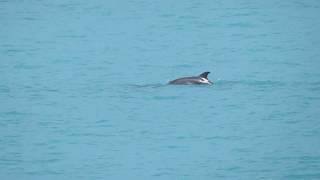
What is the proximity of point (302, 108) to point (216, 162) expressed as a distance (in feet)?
20.6

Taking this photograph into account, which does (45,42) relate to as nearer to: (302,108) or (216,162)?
(302,108)

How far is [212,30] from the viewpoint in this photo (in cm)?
5878

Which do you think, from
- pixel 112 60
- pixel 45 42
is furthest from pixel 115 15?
pixel 112 60

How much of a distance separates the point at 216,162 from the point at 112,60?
17.5 metres

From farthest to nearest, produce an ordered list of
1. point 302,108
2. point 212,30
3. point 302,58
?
point 212,30 → point 302,58 → point 302,108

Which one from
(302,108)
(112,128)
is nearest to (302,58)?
(302,108)

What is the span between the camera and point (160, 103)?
35.3 metres

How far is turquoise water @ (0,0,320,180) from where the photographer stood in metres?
28.7

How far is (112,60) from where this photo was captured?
46.0 metres

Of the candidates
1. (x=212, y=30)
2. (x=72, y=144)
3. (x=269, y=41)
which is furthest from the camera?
(x=212, y=30)

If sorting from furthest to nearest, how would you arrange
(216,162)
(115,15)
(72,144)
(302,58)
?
(115,15), (302,58), (72,144), (216,162)

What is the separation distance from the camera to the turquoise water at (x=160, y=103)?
28.7 m

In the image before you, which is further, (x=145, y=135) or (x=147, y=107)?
(x=147, y=107)

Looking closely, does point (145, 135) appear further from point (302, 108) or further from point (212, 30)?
point (212, 30)
